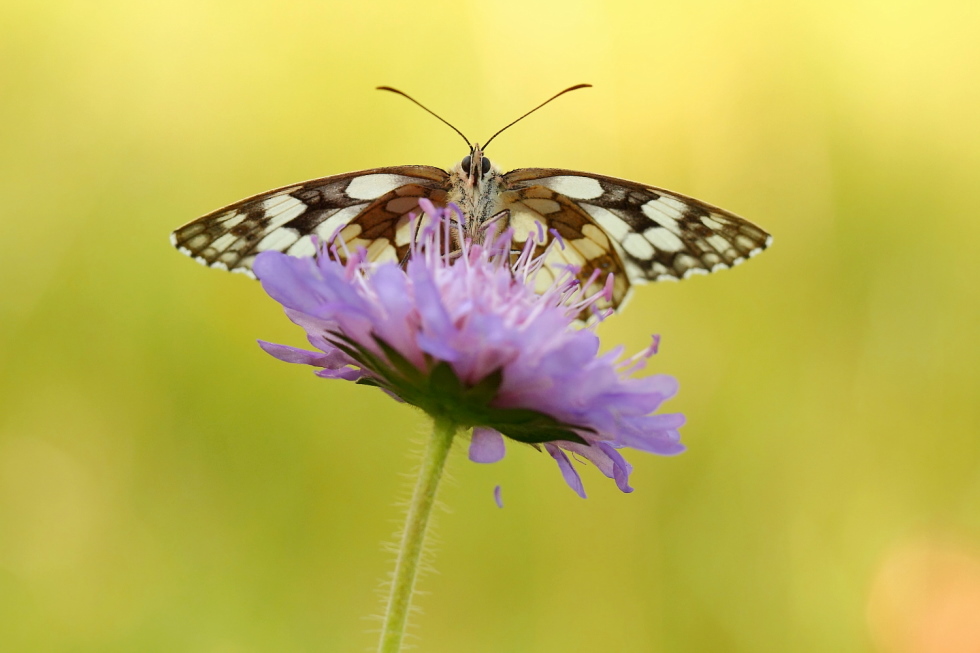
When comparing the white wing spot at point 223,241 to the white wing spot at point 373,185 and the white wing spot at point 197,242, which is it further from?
the white wing spot at point 373,185

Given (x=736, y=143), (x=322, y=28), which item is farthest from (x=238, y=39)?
(x=736, y=143)

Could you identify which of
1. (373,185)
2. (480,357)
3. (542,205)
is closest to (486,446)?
(480,357)

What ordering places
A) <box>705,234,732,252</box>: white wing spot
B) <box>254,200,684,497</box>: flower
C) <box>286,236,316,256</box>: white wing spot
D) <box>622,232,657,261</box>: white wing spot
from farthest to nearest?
<box>622,232,657,261</box>: white wing spot → <box>705,234,732,252</box>: white wing spot → <box>286,236,316,256</box>: white wing spot → <box>254,200,684,497</box>: flower

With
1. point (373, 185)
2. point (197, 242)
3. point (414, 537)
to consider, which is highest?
point (373, 185)

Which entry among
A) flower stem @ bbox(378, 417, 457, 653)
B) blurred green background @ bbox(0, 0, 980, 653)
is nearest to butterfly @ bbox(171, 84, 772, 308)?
flower stem @ bbox(378, 417, 457, 653)

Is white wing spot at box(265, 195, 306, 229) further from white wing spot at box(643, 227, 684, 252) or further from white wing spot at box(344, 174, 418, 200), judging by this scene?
white wing spot at box(643, 227, 684, 252)

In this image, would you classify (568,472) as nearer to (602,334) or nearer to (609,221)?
(609,221)
